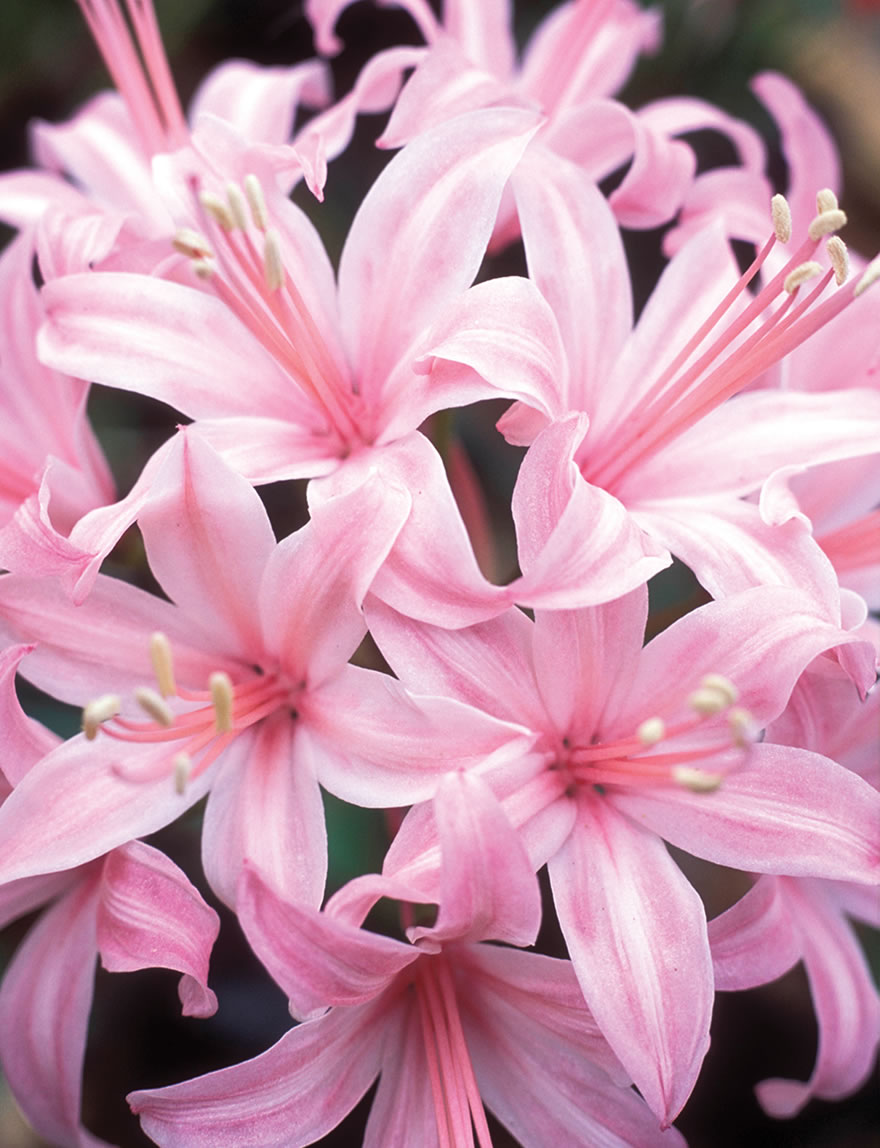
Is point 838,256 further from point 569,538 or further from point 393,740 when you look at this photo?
point 393,740

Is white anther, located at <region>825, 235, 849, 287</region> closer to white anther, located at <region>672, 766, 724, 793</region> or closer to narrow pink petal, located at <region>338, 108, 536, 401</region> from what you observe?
narrow pink petal, located at <region>338, 108, 536, 401</region>

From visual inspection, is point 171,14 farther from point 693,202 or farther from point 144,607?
point 144,607

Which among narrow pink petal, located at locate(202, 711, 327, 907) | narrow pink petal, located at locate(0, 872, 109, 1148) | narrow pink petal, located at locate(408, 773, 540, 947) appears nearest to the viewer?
narrow pink petal, located at locate(408, 773, 540, 947)

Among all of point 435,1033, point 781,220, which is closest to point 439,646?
point 435,1033

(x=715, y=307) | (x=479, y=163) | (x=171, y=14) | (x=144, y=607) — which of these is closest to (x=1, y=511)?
(x=144, y=607)

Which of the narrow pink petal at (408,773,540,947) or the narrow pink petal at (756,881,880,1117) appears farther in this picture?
the narrow pink petal at (756,881,880,1117)

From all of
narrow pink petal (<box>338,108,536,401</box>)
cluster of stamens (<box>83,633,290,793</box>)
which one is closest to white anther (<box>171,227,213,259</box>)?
narrow pink petal (<box>338,108,536,401</box>)

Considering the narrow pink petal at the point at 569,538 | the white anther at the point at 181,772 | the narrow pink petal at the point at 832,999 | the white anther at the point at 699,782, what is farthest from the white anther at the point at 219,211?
the narrow pink petal at the point at 832,999

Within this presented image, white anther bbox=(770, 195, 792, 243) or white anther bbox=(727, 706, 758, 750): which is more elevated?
white anther bbox=(770, 195, 792, 243)
